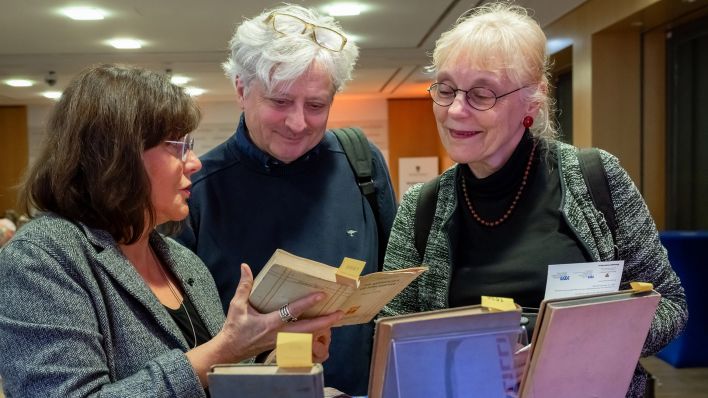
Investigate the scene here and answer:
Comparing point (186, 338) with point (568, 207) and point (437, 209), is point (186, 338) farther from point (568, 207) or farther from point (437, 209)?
point (568, 207)

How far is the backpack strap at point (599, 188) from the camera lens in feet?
5.04

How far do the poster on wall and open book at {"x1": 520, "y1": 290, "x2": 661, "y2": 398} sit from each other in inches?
444

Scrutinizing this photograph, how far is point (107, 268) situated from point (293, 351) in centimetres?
49

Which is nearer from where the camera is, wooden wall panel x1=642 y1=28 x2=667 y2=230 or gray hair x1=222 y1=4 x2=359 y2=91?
gray hair x1=222 y1=4 x2=359 y2=91

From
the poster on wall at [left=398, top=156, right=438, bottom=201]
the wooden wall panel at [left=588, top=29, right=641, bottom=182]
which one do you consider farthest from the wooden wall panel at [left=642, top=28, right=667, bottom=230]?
the poster on wall at [left=398, top=156, right=438, bottom=201]

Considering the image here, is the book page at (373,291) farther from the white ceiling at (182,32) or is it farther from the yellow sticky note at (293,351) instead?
the white ceiling at (182,32)

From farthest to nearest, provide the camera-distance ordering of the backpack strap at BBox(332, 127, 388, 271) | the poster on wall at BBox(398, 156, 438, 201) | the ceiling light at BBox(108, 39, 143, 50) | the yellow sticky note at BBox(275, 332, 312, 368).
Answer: the poster on wall at BBox(398, 156, 438, 201), the ceiling light at BBox(108, 39, 143, 50), the backpack strap at BBox(332, 127, 388, 271), the yellow sticky note at BBox(275, 332, 312, 368)

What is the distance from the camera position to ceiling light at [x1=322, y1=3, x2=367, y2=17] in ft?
18.3

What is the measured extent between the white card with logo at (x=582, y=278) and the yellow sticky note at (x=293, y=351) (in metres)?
0.62

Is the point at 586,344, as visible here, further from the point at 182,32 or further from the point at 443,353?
the point at 182,32

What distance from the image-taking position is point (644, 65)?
5711 mm

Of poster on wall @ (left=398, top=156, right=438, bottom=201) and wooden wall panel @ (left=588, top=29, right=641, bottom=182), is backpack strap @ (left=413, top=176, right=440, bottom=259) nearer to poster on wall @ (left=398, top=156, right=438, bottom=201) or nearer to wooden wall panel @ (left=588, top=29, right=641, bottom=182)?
wooden wall panel @ (left=588, top=29, right=641, bottom=182)

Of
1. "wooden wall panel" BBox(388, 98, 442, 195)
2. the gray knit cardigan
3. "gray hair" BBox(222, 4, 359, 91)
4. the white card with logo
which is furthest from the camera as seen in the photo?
"wooden wall panel" BBox(388, 98, 442, 195)

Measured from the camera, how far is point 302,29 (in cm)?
174
